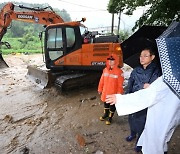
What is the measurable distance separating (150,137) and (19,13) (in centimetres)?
907

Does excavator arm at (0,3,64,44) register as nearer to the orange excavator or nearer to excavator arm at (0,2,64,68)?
excavator arm at (0,2,64,68)

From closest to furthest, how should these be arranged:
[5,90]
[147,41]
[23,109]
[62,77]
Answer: [147,41] < [23,109] < [62,77] < [5,90]

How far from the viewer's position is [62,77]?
7.82 metres

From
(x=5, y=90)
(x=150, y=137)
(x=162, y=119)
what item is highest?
(x=162, y=119)

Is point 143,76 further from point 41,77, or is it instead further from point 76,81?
point 41,77

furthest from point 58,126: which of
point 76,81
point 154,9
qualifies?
point 154,9

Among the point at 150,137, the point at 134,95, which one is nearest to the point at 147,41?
the point at 134,95

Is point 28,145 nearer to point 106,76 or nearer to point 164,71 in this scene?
point 106,76

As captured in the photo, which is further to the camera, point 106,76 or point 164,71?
point 106,76

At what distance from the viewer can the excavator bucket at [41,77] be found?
8.20m

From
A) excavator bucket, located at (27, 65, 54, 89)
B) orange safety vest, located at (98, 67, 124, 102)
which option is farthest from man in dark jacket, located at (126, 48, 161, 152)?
excavator bucket, located at (27, 65, 54, 89)

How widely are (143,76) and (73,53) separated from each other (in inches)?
184

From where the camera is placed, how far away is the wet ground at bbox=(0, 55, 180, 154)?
4387mm

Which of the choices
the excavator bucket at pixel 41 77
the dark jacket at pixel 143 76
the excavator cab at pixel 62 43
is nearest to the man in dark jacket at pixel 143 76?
the dark jacket at pixel 143 76
